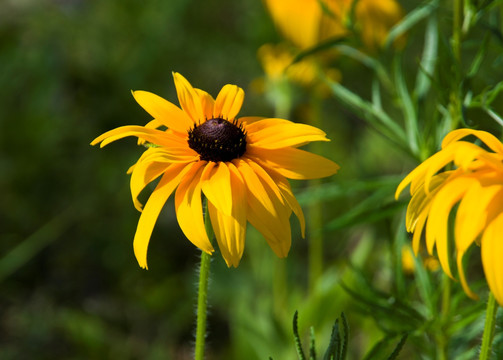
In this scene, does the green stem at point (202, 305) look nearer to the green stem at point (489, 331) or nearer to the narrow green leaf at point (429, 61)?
the green stem at point (489, 331)

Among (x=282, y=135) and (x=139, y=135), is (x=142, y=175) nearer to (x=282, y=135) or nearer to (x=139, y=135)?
(x=139, y=135)

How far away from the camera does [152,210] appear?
0.82 metres

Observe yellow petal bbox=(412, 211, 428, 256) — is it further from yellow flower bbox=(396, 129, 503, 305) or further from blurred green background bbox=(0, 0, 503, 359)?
blurred green background bbox=(0, 0, 503, 359)

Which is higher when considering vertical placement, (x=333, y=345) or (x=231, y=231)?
(x=231, y=231)

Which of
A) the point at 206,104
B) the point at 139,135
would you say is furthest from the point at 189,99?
the point at 139,135

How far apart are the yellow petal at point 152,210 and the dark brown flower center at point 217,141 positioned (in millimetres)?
36

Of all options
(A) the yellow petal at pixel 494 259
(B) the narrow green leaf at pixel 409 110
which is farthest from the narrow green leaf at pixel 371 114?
(A) the yellow petal at pixel 494 259

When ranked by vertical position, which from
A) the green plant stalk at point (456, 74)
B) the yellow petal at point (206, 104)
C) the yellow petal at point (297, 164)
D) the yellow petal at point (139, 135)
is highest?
the green plant stalk at point (456, 74)

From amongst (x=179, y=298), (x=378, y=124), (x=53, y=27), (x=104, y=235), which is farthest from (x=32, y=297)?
(x=378, y=124)

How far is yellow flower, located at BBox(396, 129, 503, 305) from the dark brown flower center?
0.27m

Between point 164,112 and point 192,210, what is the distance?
200 millimetres

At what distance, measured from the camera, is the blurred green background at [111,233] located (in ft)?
7.05

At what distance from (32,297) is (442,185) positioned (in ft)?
6.51

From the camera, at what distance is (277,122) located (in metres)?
0.97
